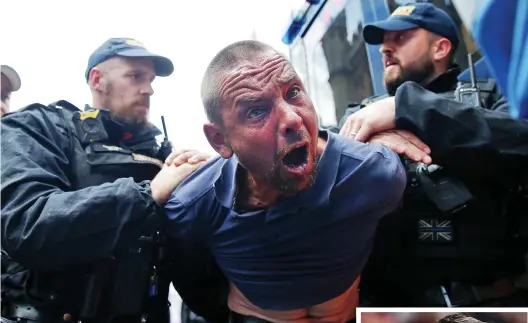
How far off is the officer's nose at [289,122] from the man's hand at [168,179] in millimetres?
185

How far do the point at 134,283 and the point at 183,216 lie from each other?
15cm

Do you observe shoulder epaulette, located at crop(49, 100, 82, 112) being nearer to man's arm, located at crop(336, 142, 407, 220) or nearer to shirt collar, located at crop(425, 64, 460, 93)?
man's arm, located at crop(336, 142, 407, 220)

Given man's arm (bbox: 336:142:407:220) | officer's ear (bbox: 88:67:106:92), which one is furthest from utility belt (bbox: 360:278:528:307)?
officer's ear (bbox: 88:67:106:92)

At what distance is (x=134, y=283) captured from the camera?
2.94ft

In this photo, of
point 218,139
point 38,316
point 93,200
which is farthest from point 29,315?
point 218,139

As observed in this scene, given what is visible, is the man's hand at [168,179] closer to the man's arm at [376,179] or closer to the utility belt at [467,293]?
the man's arm at [376,179]

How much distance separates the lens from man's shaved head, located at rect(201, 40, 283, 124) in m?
0.79

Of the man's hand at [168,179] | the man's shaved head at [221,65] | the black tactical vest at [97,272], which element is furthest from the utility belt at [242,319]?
the man's shaved head at [221,65]

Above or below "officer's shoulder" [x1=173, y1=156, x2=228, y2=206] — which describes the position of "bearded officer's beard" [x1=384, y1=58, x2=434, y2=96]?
above

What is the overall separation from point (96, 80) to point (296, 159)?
0.43 meters

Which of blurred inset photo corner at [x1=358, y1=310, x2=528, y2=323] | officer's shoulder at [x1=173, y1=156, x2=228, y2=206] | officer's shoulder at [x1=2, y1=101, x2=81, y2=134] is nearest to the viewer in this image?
blurred inset photo corner at [x1=358, y1=310, x2=528, y2=323]

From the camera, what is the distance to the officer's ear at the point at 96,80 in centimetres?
96

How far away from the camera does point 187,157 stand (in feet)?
2.90

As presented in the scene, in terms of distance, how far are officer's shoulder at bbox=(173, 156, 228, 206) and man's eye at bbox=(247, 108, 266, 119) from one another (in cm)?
10
